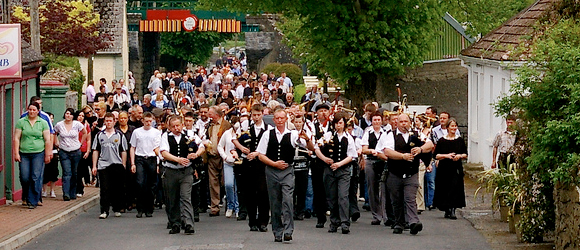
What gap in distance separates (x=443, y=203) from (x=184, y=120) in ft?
14.0

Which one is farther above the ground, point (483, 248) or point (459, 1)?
point (459, 1)

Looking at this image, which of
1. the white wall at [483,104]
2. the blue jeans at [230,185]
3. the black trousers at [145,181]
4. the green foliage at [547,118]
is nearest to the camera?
the green foliage at [547,118]

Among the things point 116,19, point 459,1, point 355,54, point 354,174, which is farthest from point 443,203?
point 116,19

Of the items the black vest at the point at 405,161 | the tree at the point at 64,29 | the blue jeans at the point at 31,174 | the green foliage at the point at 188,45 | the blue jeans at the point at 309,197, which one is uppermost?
the green foliage at the point at 188,45

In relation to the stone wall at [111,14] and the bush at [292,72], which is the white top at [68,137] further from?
the bush at [292,72]

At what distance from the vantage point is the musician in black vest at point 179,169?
1620 cm

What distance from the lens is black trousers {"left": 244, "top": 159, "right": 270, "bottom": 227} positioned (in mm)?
16469

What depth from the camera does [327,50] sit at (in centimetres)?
3167

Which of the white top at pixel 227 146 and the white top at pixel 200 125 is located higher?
the white top at pixel 200 125

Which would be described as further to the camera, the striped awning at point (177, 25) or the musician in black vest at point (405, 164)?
the striped awning at point (177, 25)

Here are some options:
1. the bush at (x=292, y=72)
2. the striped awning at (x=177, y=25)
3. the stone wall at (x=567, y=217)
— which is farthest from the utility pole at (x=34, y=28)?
the striped awning at (x=177, y=25)

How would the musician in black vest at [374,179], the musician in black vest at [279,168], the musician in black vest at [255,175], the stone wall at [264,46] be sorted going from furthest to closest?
the stone wall at [264,46]
the musician in black vest at [374,179]
the musician in black vest at [255,175]
the musician in black vest at [279,168]

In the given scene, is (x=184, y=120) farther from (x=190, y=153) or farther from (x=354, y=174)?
(x=354, y=174)

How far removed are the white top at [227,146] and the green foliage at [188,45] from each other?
5277 centimetres
